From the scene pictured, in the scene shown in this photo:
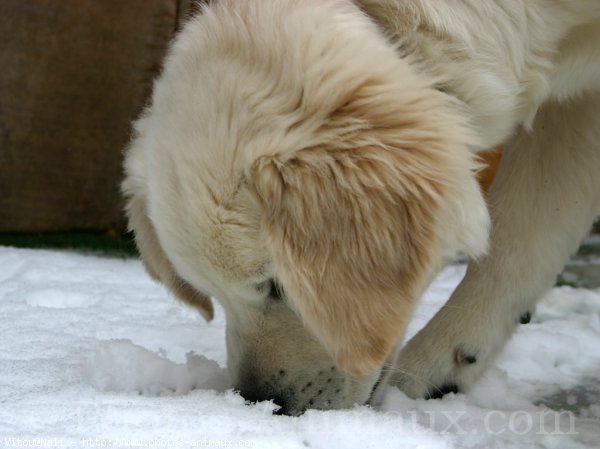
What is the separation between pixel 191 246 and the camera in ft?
6.48

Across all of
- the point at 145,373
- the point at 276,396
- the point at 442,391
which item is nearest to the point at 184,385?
the point at 145,373

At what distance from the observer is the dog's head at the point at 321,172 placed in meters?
1.81

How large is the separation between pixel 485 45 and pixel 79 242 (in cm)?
291

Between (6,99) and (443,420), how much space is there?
289 cm

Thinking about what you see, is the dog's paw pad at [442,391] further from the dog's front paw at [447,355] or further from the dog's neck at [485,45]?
the dog's neck at [485,45]

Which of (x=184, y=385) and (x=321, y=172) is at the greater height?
(x=321, y=172)

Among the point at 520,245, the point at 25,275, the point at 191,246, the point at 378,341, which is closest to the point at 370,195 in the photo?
the point at 378,341

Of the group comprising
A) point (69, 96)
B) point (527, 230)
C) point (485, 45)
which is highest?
point (485, 45)

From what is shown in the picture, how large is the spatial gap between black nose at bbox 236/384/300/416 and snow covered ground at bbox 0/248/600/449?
54 millimetres

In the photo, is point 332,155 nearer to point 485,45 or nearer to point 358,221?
point 358,221

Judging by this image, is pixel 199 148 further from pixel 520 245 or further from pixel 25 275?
pixel 25 275

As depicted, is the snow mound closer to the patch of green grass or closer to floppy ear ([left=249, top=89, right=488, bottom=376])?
floppy ear ([left=249, top=89, right=488, bottom=376])

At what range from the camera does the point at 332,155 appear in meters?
1.83

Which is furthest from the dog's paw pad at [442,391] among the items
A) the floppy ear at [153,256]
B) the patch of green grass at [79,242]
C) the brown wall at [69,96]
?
the brown wall at [69,96]
